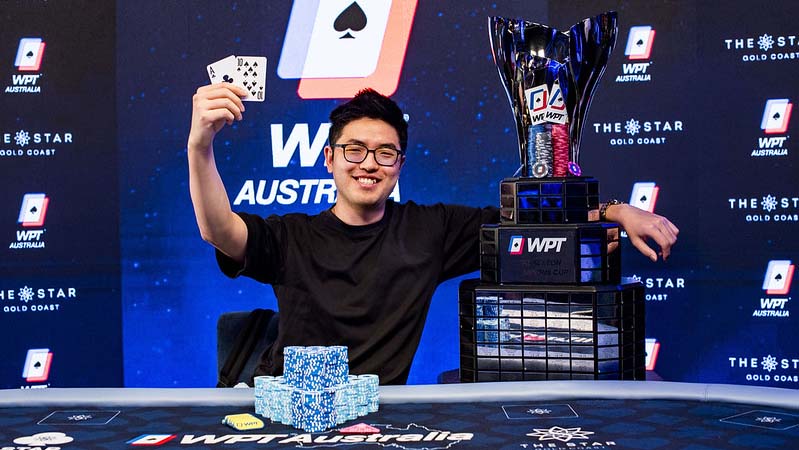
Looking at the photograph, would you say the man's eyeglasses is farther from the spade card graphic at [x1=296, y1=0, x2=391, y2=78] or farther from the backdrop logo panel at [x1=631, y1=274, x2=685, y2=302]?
the backdrop logo panel at [x1=631, y1=274, x2=685, y2=302]

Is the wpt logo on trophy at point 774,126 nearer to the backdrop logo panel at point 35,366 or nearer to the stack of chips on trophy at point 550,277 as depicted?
A: the stack of chips on trophy at point 550,277

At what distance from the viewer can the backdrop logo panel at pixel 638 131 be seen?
3.50m

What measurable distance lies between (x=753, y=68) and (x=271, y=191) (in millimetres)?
1916

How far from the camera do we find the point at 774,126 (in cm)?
343

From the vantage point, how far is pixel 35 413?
1.48 m

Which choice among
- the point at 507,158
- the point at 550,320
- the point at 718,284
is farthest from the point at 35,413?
the point at 718,284

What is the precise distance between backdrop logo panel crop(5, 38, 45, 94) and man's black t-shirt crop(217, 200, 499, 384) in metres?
1.75

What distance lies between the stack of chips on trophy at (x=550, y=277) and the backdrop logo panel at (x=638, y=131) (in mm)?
1460

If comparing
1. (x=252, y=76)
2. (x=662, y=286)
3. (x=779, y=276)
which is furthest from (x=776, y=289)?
(x=252, y=76)

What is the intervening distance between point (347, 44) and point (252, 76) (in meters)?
1.87

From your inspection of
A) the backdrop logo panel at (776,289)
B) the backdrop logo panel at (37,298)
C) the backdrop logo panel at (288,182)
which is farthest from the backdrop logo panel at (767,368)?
the backdrop logo panel at (37,298)

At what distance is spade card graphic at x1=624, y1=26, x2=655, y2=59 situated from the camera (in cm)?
351

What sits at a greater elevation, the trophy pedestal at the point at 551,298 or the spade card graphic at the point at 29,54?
the spade card graphic at the point at 29,54

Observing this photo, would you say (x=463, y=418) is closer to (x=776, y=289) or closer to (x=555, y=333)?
(x=555, y=333)
